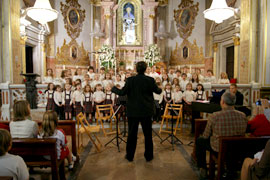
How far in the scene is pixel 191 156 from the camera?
4070mm

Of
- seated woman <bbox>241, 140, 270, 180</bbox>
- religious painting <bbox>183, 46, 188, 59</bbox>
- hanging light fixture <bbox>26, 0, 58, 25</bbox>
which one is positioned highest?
hanging light fixture <bbox>26, 0, 58, 25</bbox>

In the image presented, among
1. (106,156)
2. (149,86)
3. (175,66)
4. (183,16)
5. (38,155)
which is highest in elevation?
(183,16)

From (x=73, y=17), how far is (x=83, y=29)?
0.90 m

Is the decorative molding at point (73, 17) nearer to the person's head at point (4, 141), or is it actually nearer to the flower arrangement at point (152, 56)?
the flower arrangement at point (152, 56)

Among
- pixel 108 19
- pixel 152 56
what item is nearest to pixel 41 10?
pixel 152 56

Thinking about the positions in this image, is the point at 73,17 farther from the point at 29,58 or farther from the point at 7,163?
the point at 7,163

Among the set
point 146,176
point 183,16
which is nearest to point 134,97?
point 146,176

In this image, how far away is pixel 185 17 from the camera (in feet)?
42.7

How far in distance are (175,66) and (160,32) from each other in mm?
2276

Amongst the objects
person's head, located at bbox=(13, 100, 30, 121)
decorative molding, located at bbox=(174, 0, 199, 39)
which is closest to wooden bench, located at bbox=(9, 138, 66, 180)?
Result: person's head, located at bbox=(13, 100, 30, 121)

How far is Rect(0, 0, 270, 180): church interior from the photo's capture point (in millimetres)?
3238

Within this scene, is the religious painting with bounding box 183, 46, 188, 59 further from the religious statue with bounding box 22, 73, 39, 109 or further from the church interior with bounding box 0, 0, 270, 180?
the religious statue with bounding box 22, 73, 39, 109

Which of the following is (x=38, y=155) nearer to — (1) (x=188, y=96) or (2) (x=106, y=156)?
(2) (x=106, y=156)

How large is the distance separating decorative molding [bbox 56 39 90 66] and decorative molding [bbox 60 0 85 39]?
0.60 meters
